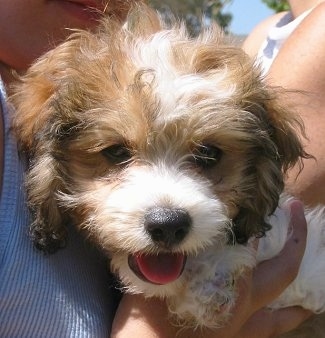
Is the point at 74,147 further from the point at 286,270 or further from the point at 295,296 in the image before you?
the point at 295,296

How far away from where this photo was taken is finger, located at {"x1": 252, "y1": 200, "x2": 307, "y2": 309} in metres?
2.78

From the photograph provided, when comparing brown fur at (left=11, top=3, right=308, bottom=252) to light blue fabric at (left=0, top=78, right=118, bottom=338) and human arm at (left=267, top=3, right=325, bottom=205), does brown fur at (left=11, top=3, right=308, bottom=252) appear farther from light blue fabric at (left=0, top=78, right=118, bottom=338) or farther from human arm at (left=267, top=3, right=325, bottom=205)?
human arm at (left=267, top=3, right=325, bottom=205)

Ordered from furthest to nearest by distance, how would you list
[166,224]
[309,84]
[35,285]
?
[309,84]
[35,285]
[166,224]

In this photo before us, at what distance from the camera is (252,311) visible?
2.75 metres

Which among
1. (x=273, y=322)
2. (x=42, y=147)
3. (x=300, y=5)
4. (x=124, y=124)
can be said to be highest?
(x=124, y=124)

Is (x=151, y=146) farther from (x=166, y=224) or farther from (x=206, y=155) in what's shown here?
(x=166, y=224)

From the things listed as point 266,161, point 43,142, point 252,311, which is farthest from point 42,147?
point 252,311

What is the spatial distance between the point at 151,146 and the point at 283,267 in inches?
31.3

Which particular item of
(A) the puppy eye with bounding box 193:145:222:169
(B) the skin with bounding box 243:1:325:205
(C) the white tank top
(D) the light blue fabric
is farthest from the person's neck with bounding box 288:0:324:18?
(D) the light blue fabric

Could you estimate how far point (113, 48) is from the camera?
2.63 meters

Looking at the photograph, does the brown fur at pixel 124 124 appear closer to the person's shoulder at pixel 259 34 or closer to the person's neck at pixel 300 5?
the person's neck at pixel 300 5

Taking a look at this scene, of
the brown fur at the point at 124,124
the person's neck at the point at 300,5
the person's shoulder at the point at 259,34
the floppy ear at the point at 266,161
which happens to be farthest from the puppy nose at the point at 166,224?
the person's shoulder at the point at 259,34

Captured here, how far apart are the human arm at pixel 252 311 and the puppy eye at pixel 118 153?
1.77ft

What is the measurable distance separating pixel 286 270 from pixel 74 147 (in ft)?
3.28
